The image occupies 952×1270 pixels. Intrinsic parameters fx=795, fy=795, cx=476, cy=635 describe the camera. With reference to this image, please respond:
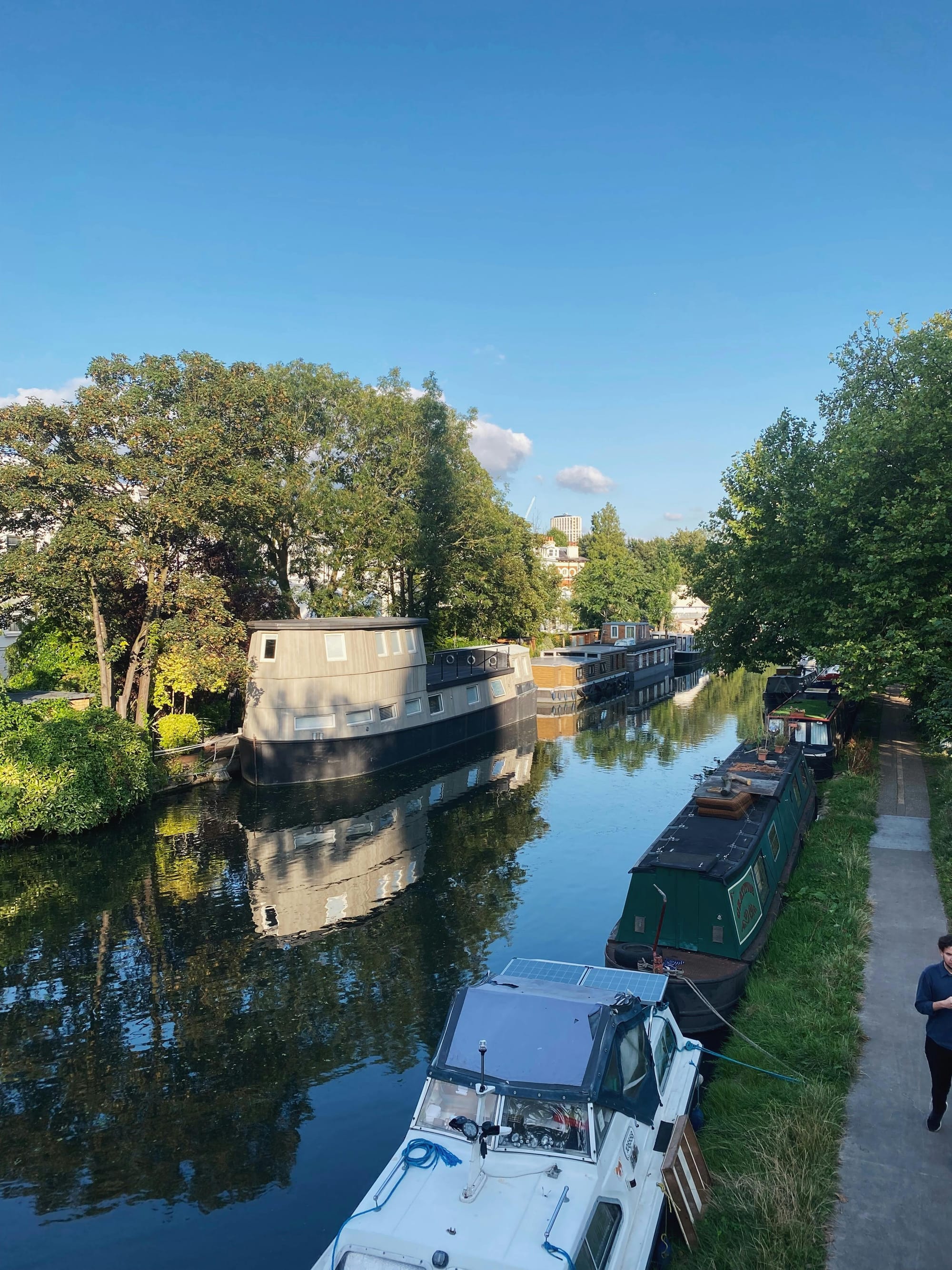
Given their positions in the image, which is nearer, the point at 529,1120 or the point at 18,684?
the point at 529,1120

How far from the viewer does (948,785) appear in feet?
82.9

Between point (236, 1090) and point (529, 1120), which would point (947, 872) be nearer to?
point (529, 1120)

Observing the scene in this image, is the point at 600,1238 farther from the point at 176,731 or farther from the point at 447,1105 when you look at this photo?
the point at 176,731

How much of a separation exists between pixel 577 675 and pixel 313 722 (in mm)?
31658

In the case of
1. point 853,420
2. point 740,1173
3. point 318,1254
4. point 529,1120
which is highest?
point 853,420

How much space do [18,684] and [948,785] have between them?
38644mm

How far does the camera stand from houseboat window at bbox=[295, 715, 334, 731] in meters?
35.2

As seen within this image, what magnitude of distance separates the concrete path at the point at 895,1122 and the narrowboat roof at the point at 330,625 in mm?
23702

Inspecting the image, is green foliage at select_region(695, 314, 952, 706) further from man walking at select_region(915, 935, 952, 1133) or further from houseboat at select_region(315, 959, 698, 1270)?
houseboat at select_region(315, 959, 698, 1270)

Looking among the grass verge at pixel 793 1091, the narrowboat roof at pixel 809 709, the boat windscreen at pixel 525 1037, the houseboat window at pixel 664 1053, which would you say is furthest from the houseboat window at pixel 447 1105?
the narrowboat roof at pixel 809 709

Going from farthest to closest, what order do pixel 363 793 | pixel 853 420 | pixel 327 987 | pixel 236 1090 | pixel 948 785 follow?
pixel 363 793
pixel 853 420
pixel 948 785
pixel 327 987
pixel 236 1090

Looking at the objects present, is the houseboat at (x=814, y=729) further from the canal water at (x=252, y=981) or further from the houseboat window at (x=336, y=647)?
the houseboat window at (x=336, y=647)

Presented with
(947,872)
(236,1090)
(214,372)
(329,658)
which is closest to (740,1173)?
(236,1090)

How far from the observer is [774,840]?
19000 mm
